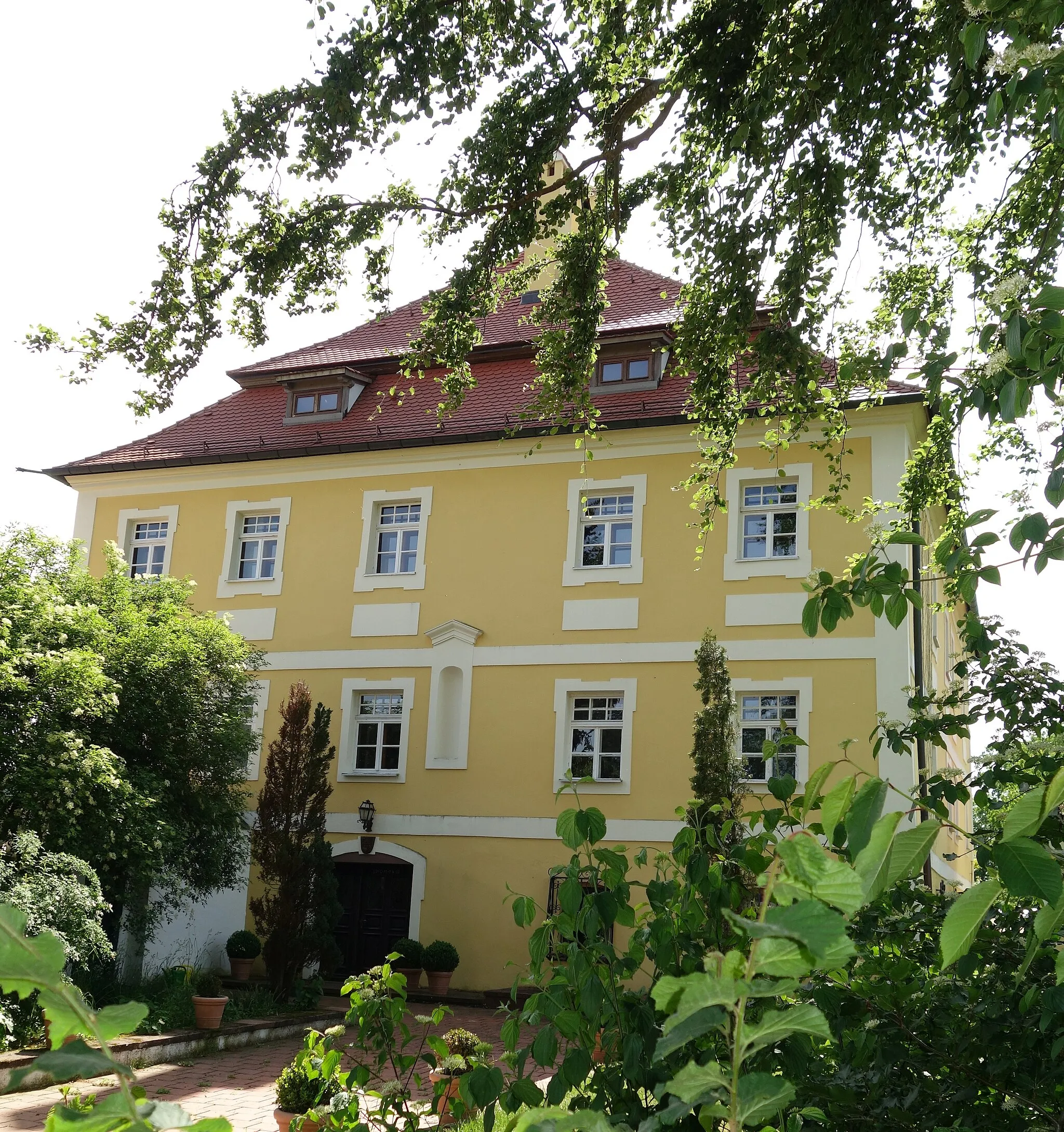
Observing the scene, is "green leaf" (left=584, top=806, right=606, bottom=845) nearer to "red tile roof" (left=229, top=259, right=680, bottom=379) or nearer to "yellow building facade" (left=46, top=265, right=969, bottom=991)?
"yellow building facade" (left=46, top=265, right=969, bottom=991)

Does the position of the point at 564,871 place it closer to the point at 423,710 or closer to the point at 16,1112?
the point at 16,1112

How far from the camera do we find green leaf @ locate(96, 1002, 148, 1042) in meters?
0.65

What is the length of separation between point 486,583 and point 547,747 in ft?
10.2

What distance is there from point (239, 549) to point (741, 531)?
9731 millimetres

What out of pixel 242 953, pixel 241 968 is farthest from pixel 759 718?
pixel 241 968

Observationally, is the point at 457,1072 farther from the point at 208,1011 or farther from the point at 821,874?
the point at 208,1011

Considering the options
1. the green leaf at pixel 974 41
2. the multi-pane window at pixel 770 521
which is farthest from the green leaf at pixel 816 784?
the multi-pane window at pixel 770 521

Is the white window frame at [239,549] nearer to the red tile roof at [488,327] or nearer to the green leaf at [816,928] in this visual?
the red tile roof at [488,327]

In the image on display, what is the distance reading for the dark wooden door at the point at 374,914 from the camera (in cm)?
1944

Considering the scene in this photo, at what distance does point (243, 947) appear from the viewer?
61.3 ft

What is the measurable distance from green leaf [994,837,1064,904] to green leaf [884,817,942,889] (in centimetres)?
8

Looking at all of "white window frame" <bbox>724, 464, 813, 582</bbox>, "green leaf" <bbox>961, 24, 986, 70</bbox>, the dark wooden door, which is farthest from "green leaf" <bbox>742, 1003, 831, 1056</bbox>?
the dark wooden door

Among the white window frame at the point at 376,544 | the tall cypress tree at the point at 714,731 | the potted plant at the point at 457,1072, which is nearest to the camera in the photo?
the potted plant at the point at 457,1072

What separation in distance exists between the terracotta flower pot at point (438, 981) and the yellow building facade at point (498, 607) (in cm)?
58
